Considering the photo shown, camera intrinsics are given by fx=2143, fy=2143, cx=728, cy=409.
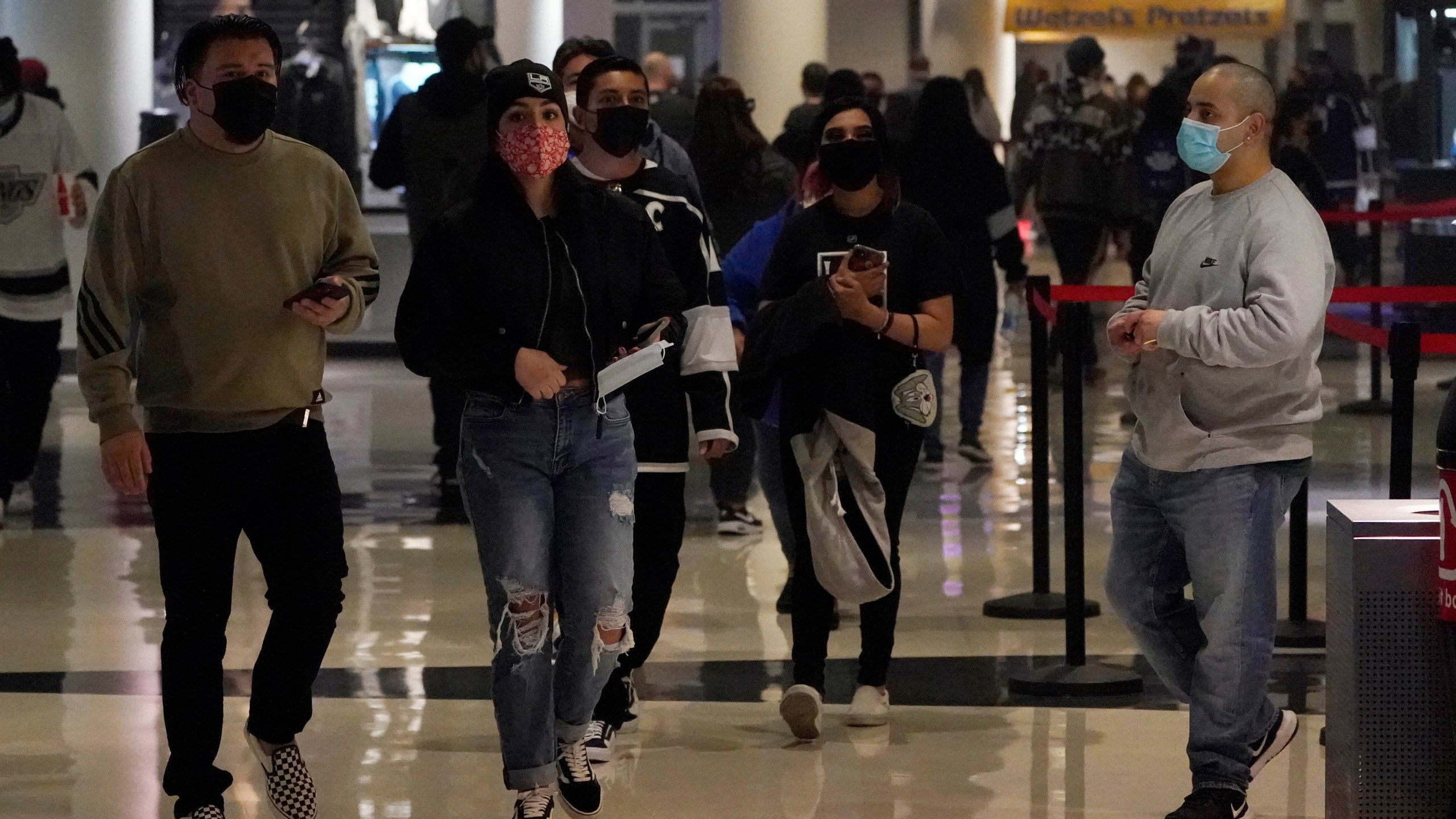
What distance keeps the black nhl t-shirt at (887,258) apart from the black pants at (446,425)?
414 cm

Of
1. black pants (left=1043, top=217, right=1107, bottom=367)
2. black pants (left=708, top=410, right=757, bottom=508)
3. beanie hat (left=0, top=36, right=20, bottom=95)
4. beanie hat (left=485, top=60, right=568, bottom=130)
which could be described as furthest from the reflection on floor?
black pants (left=1043, top=217, right=1107, bottom=367)

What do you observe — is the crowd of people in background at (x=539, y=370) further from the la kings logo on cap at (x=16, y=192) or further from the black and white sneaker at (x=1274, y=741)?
the la kings logo on cap at (x=16, y=192)

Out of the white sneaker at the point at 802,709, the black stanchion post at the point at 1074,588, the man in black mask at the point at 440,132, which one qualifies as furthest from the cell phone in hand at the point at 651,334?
the man in black mask at the point at 440,132

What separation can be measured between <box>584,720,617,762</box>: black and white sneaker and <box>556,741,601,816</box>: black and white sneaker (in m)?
0.63

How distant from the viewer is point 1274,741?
4.80 metres

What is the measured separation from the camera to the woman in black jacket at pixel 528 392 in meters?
4.46

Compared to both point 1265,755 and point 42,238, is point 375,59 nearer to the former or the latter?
point 42,238

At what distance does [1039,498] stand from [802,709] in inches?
67.0

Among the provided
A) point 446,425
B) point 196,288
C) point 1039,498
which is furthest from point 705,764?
point 446,425

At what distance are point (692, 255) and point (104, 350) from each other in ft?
4.94

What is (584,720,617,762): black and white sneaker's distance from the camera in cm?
536

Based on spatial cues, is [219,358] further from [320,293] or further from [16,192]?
[16,192]

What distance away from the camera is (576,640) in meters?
4.61

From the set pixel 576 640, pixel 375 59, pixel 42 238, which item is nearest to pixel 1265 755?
pixel 576 640
